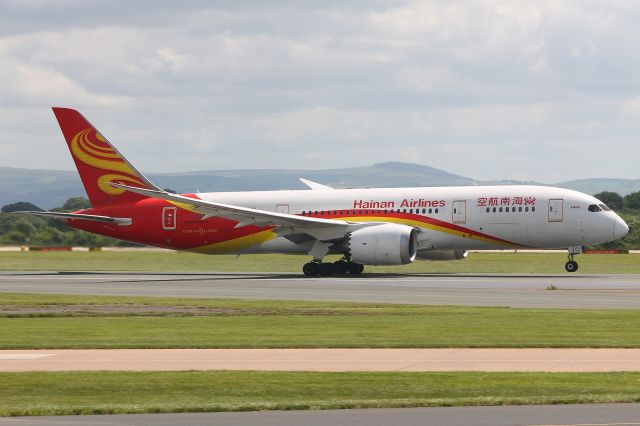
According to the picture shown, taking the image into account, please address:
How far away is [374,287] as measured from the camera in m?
44.2

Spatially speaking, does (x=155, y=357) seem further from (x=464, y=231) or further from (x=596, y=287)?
(x=464, y=231)

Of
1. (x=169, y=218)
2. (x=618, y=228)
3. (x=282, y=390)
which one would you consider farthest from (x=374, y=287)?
(x=282, y=390)

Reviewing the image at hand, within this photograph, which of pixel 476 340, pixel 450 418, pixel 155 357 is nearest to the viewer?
pixel 450 418

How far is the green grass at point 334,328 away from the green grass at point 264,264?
26.5 metres

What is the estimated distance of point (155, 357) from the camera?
2134 centimetres

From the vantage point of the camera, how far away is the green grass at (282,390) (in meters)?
15.8

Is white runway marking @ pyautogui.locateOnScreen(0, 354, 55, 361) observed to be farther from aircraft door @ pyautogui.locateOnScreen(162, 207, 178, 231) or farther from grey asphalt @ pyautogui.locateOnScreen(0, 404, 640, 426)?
aircraft door @ pyautogui.locateOnScreen(162, 207, 178, 231)

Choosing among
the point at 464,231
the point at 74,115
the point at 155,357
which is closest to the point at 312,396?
the point at 155,357

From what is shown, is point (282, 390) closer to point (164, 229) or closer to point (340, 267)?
point (340, 267)

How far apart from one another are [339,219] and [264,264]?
1339 cm

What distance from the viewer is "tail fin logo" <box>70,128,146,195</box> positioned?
60.1m

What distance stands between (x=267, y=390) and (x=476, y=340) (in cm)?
762

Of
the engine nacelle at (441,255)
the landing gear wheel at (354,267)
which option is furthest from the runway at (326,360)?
the engine nacelle at (441,255)

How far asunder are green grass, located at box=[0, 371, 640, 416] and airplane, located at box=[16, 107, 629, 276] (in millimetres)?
33982
